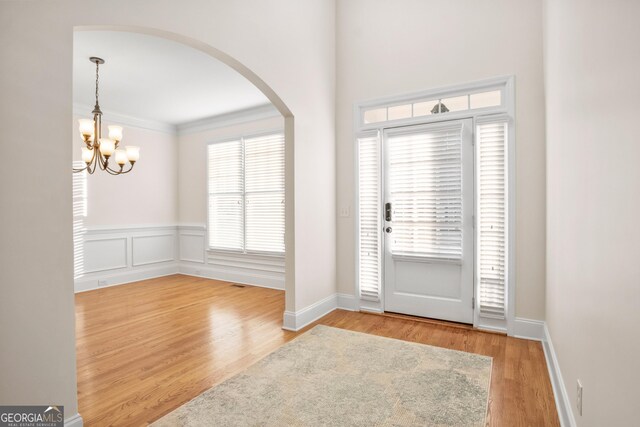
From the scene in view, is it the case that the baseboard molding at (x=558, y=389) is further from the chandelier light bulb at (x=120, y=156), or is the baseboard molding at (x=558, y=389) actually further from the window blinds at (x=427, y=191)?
the chandelier light bulb at (x=120, y=156)

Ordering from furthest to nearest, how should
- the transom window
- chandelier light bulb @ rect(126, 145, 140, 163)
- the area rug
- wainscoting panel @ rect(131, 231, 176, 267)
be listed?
wainscoting panel @ rect(131, 231, 176, 267)
chandelier light bulb @ rect(126, 145, 140, 163)
the transom window
the area rug

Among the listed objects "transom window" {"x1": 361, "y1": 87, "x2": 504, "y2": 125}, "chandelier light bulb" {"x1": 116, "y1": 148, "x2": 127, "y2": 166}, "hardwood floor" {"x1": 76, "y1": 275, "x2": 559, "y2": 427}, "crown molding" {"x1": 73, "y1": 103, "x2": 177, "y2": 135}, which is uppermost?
"crown molding" {"x1": 73, "y1": 103, "x2": 177, "y2": 135}

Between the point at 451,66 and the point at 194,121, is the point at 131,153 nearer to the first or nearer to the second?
the point at 194,121

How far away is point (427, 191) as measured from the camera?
361 cm

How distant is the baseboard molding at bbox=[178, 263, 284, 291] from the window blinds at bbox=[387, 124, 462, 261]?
231cm

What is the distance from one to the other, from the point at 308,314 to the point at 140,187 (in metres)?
4.22

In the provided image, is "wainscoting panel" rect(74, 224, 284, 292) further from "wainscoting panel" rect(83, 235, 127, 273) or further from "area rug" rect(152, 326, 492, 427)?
"area rug" rect(152, 326, 492, 427)

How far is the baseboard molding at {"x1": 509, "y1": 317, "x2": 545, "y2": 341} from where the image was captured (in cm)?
310

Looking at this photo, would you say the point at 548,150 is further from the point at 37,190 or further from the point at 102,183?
the point at 102,183

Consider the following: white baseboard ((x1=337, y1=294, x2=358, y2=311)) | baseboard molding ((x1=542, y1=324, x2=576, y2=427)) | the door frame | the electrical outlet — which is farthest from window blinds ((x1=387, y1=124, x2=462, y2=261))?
the electrical outlet

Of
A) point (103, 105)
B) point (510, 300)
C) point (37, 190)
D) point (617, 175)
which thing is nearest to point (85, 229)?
point (103, 105)

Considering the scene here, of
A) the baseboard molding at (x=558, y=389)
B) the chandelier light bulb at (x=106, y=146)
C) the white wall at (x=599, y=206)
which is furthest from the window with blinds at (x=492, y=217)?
the chandelier light bulb at (x=106, y=146)

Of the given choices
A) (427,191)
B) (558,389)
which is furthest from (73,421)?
(427,191)

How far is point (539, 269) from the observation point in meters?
3.10
